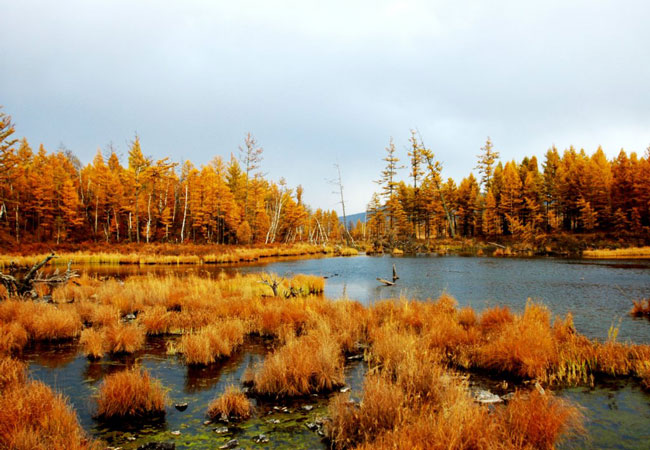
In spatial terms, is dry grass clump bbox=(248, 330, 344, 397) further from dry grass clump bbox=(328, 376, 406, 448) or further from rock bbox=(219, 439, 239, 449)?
dry grass clump bbox=(328, 376, 406, 448)

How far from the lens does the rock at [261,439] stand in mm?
5116

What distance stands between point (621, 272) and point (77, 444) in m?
32.6

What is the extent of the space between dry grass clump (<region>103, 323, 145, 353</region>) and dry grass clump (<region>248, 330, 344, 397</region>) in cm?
404

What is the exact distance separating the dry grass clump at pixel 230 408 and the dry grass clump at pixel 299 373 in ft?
2.47

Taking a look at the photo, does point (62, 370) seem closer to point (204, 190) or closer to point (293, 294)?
point (293, 294)

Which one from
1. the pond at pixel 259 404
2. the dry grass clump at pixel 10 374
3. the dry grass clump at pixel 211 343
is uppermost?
the dry grass clump at pixel 10 374

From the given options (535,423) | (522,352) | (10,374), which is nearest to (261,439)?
(535,423)

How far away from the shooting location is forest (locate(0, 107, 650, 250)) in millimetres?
51875

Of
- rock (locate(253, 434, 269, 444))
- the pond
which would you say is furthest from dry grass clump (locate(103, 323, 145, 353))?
rock (locate(253, 434, 269, 444))

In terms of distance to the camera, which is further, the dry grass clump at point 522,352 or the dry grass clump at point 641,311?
the dry grass clump at point 641,311

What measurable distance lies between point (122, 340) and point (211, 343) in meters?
2.44

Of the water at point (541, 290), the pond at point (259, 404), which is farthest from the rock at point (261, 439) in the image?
the water at point (541, 290)

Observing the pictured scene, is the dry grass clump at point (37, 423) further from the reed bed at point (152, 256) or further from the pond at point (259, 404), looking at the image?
the reed bed at point (152, 256)

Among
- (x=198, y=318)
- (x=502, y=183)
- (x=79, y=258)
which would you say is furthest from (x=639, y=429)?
(x=502, y=183)
